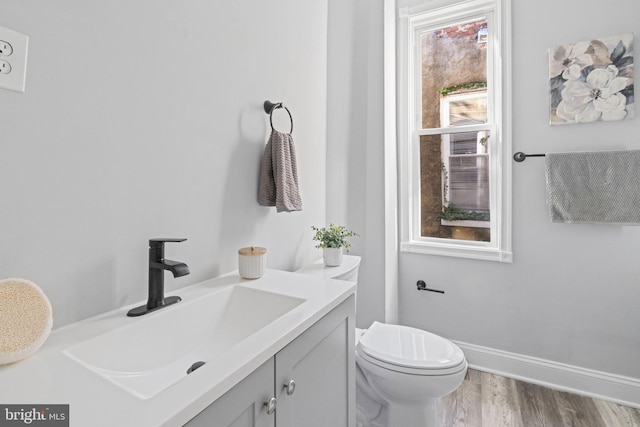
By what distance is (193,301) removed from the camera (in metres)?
0.94

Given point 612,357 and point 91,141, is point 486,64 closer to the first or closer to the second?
point 612,357

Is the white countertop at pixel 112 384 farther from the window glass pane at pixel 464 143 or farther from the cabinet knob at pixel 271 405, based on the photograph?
the window glass pane at pixel 464 143

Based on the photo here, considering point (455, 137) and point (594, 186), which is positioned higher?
point (455, 137)

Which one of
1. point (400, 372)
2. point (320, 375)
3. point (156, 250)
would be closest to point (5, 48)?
point (156, 250)

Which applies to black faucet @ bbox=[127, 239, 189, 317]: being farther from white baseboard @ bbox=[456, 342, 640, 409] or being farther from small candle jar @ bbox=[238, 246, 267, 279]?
white baseboard @ bbox=[456, 342, 640, 409]

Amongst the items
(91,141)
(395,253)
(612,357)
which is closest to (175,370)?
(91,141)

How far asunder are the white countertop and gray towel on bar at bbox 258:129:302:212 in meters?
0.58

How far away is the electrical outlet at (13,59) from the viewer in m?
0.65

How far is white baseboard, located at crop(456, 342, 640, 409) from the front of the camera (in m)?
1.77

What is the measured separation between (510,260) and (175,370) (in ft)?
6.37

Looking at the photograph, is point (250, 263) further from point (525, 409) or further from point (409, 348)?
point (525, 409)

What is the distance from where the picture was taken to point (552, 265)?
1922 millimetres

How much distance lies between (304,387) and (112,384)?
447 millimetres
